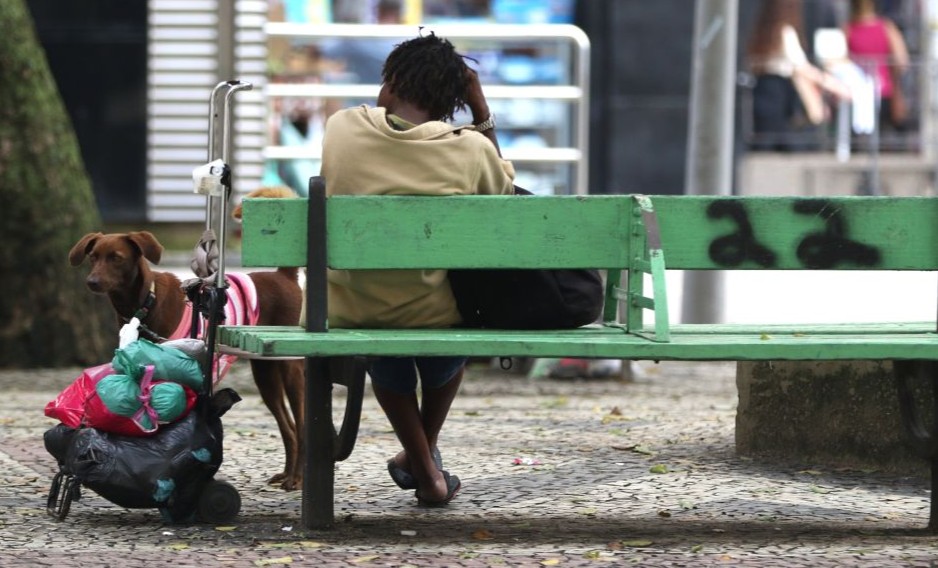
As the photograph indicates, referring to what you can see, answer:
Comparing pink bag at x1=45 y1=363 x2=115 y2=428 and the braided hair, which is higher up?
the braided hair

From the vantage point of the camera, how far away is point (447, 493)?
5930 mm

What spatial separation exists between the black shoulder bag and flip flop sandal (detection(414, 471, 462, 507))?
0.67 meters

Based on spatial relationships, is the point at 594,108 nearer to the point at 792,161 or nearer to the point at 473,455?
the point at 792,161

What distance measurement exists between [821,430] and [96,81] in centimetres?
1083

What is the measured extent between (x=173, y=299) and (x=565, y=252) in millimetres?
2037

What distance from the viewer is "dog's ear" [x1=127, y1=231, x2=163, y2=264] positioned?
22.1 ft

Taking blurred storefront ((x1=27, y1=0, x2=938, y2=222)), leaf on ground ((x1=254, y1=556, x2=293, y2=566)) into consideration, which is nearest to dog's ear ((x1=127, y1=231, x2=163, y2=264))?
leaf on ground ((x1=254, y1=556, x2=293, y2=566))

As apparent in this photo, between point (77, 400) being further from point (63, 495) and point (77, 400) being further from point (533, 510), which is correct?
point (533, 510)

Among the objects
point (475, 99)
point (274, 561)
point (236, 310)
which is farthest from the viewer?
point (236, 310)

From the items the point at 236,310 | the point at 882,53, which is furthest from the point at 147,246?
the point at 882,53

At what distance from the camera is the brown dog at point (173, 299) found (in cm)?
656

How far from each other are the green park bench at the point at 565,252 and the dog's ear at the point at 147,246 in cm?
135

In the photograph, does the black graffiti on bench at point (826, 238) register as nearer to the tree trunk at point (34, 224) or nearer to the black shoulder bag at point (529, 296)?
the black shoulder bag at point (529, 296)

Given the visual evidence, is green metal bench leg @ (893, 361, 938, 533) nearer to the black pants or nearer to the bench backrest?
the bench backrest
